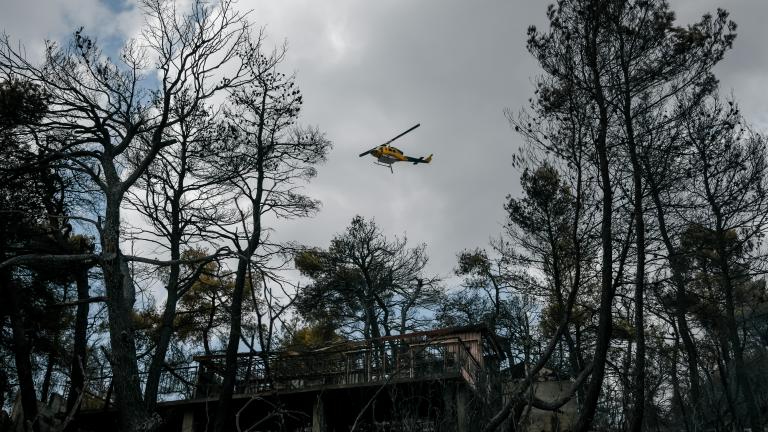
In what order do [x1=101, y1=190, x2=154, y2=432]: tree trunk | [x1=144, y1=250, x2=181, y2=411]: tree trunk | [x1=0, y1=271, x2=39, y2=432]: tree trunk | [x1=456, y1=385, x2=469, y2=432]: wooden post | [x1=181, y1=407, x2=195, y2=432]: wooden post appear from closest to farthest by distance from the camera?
[x1=101, y1=190, x2=154, y2=432]: tree trunk, [x1=0, y1=271, x2=39, y2=432]: tree trunk, [x1=456, y1=385, x2=469, y2=432]: wooden post, [x1=144, y1=250, x2=181, y2=411]: tree trunk, [x1=181, y1=407, x2=195, y2=432]: wooden post

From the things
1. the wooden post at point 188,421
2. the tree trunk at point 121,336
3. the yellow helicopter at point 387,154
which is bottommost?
the wooden post at point 188,421

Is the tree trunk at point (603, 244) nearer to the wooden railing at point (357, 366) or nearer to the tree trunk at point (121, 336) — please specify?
the wooden railing at point (357, 366)

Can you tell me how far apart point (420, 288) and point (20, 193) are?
49.0 ft

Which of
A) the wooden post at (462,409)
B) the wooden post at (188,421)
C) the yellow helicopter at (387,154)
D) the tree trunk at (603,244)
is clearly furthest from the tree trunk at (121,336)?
the yellow helicopter at (387,154)

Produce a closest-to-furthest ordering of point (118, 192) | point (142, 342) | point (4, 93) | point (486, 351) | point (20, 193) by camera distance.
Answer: point (118, 192) → point (4, 93) → point (20, 193) → point (486, 351) → point (142, 342)

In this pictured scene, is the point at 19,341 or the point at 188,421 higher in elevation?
the point at 19,341

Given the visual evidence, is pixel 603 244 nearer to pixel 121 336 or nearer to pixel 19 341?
pixel 121 336

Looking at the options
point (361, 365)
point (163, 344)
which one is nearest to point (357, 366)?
point (361, 365)

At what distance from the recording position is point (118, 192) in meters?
8.76

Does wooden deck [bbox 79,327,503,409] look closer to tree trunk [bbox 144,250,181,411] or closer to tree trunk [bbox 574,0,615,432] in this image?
tree trunk [bbox 144,250,181,411]

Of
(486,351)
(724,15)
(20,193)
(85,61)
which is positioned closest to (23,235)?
(20,193)

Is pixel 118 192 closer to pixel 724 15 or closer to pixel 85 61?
pixel 85 61

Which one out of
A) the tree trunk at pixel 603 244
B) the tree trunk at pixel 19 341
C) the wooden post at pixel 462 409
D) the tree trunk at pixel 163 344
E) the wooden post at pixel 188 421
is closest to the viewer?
the tree trunk at pixel 603 244

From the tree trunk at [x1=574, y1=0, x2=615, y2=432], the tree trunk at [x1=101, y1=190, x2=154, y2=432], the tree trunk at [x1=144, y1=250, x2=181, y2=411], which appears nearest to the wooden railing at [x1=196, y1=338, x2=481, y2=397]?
the tree trunk at [x1=144, y1=250, x2=181, y2=411]
